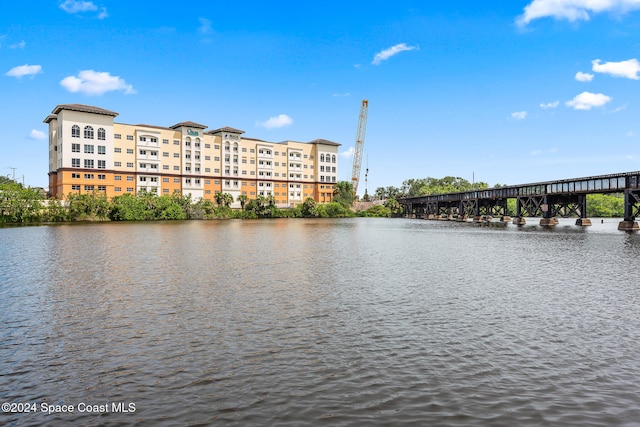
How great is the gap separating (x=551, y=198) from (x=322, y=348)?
329 ft

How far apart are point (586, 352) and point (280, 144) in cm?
15599

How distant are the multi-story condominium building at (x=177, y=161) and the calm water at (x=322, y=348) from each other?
334 ft

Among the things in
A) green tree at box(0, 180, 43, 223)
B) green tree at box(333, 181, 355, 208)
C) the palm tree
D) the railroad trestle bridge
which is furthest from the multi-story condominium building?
the railroad trestle bridge

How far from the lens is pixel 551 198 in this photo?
96.1 meters

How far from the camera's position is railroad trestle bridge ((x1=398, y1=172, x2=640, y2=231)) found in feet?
241

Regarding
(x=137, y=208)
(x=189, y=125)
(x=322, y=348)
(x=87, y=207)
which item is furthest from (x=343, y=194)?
(x=322, y=348)

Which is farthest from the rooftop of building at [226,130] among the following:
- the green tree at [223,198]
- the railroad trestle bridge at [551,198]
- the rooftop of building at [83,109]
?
the railroad trestle bridge at [551,198]

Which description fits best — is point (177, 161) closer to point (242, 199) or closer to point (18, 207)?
point (242, 199)

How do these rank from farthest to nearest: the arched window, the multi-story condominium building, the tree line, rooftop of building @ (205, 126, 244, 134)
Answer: rooftop of building @ (205, 126, 244, 134)
the arched window
the multi-story condominium building
the tree line

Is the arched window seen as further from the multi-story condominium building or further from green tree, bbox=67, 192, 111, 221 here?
green tree, bbox=67, 192, 111, 221

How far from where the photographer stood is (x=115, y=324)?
1523 cm

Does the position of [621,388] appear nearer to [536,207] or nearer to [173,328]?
[173,328]

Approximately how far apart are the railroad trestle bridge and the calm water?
2357 inches

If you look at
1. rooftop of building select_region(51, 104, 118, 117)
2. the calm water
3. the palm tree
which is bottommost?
the calm water
